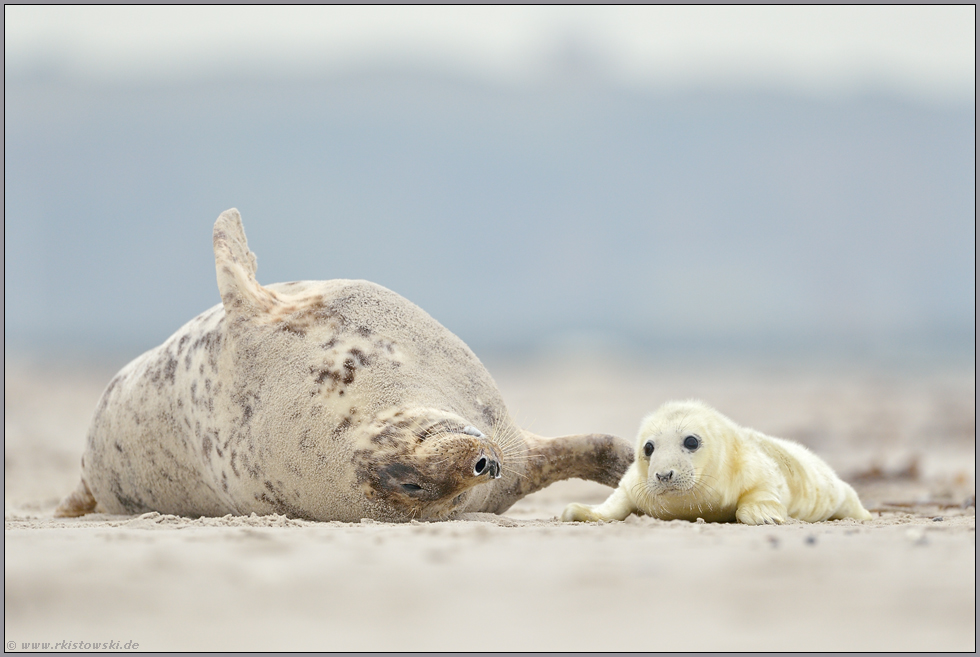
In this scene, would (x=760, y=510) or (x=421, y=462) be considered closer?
(x=421, y=462)

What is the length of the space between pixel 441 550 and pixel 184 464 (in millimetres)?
2520

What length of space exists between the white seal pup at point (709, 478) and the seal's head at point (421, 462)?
2.25 ft

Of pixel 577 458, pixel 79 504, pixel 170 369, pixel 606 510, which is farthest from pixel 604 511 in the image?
pixel 79 504

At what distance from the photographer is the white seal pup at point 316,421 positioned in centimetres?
456

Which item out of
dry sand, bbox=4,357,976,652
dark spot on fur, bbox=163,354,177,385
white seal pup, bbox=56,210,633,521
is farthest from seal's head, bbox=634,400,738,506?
dark spot on fur, bbox=163,354,177,385

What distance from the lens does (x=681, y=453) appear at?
4676 mm

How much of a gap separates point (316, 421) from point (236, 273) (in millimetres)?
1056

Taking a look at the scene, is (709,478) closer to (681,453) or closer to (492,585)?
(681,453)

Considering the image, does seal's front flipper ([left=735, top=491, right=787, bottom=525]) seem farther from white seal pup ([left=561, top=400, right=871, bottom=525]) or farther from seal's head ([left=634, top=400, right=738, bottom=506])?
seal's head ([left=634, top=400, right=738, bottom=506])

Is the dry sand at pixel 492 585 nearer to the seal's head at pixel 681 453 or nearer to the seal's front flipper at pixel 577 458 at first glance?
the seal's head at pixel 681 453

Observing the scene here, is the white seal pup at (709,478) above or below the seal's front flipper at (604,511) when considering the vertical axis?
above

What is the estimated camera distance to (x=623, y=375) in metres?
25.8

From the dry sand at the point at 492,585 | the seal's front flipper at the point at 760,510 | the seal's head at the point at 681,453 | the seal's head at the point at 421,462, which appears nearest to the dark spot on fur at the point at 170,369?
the dry sand at the point at 492,585

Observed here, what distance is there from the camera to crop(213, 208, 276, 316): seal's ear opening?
5.15m
